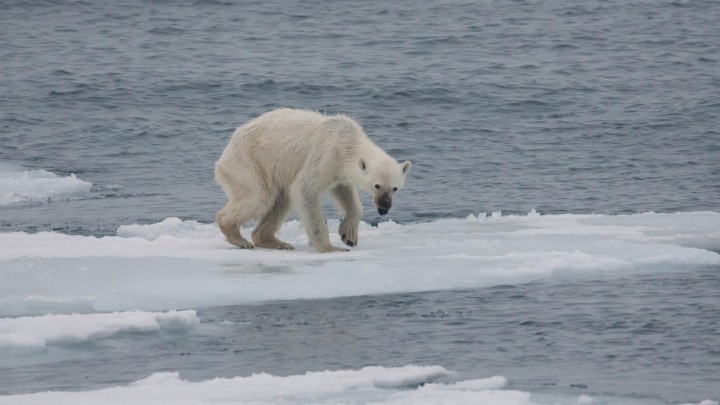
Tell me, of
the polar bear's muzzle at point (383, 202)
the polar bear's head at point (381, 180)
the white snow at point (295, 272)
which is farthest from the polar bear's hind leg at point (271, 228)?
the polar bear's muzzle at point (383, 202)

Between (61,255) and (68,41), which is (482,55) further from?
(61,255)

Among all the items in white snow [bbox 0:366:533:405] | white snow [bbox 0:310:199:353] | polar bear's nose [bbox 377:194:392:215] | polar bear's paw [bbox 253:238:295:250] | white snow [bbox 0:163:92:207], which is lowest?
white snow [bbox 0:163:92:207]

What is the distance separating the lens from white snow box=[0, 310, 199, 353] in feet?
27.3

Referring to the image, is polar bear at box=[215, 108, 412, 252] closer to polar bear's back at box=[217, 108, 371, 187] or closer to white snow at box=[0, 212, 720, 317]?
polar bear's back at box=[217, 108, 371, 187]

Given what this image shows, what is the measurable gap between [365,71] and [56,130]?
6350mm

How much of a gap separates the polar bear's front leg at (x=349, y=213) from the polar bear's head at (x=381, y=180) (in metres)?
0.61

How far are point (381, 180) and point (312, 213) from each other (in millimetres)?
756

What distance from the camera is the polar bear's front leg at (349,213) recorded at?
449 inches

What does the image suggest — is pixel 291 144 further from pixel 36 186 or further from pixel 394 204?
pixel 36 186

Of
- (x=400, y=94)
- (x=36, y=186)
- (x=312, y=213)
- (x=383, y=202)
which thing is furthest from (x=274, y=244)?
(x=400, y=94)

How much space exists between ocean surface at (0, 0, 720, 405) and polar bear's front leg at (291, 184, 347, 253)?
27cm

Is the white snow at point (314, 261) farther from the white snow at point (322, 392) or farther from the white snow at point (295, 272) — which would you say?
the white snow at point (322, 392)

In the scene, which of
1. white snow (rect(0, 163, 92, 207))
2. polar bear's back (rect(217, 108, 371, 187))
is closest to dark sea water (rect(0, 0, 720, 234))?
white snow (rect(0, 163, 92, 207))

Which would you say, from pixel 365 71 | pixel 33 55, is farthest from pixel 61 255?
pixel 33 55
